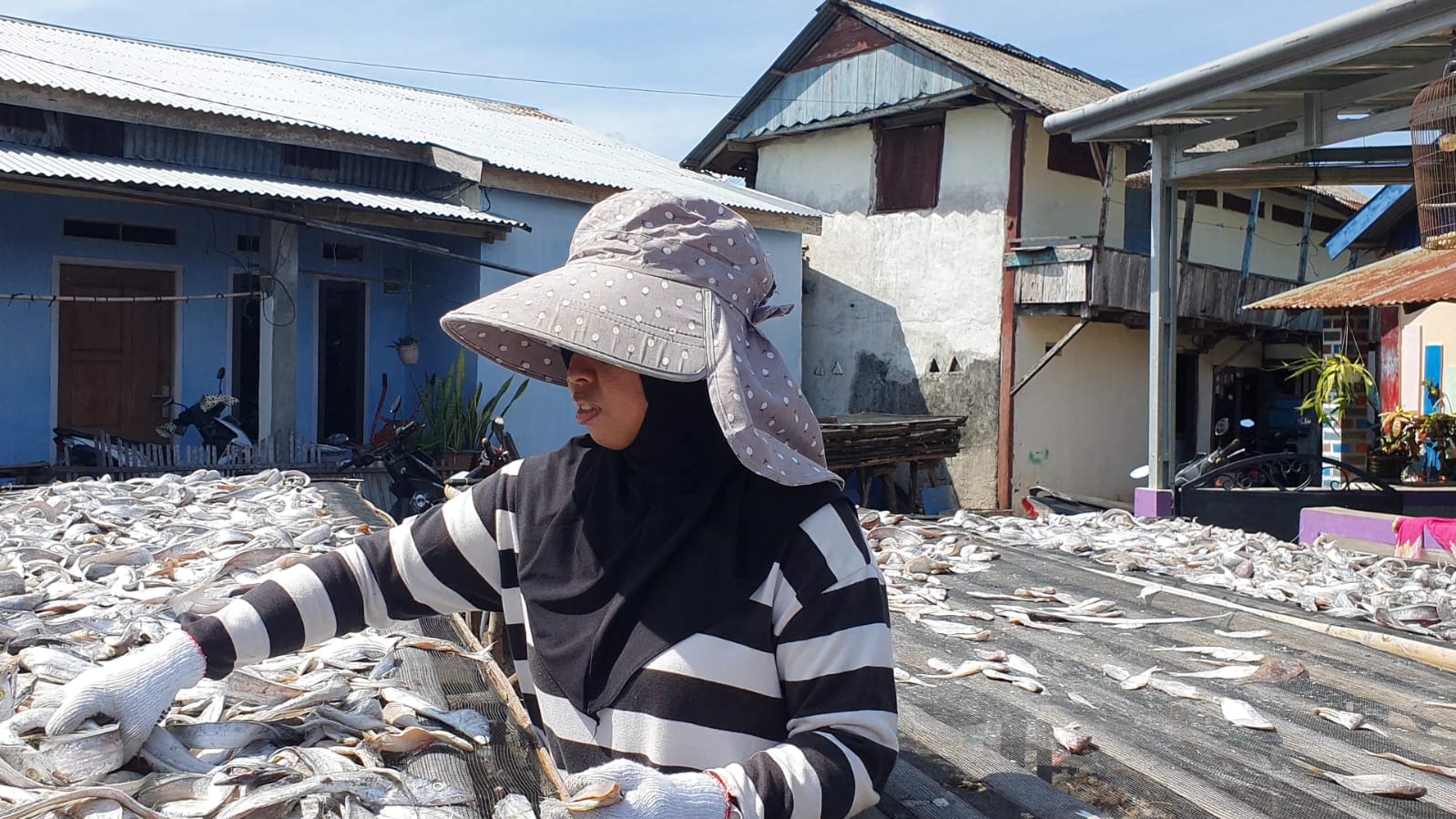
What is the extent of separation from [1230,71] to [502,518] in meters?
6.83

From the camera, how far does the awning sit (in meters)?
7.38

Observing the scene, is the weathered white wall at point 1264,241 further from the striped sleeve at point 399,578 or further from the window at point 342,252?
the striped sleeve at point 399,578

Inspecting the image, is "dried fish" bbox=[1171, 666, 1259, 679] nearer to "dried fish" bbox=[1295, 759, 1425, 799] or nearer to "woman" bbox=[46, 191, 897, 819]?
"dried fish" bbox=[1295, 759, 1425, 799]

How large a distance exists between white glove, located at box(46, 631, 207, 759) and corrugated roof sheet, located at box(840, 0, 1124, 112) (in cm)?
1453

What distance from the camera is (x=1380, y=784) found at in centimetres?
215

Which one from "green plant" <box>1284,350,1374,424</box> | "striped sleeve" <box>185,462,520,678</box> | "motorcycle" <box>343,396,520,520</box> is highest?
"green plant" <box>1284,350,1374,424</box>

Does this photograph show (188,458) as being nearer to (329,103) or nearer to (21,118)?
(21,118)

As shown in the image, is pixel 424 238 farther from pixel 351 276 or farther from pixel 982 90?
pixel 982 90

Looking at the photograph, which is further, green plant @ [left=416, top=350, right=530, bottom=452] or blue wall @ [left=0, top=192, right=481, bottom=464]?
green plant @ [left=416, top=350, right=530, bottom=452]

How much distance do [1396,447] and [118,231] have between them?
39.2 feet

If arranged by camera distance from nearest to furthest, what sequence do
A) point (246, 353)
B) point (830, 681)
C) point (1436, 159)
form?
point (830, 681) → point (1436, 159) → point (246, 353)

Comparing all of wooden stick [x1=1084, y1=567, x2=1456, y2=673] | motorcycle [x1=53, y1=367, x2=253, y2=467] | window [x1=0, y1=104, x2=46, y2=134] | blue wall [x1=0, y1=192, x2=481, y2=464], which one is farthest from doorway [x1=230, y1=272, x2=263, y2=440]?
wooden stick [x1=1084, y1=567, x2=1456, y2=673]

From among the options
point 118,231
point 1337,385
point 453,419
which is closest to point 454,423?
point 453,419

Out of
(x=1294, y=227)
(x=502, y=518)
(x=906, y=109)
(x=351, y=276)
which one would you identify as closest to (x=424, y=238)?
(x=351, y=276)
